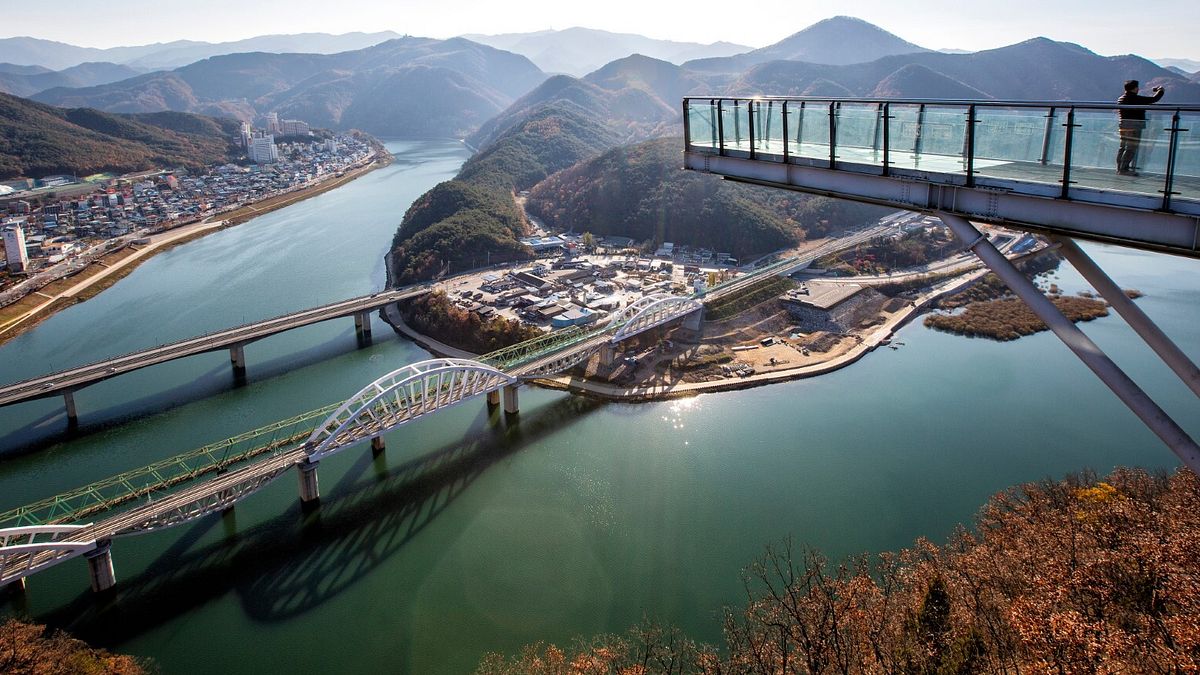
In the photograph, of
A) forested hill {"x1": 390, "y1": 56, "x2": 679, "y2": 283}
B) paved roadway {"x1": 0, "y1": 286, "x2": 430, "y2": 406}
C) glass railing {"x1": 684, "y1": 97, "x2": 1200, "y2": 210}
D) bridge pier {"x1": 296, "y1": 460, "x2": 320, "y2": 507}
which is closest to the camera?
glass railing {"x1": 684, "y1": 97, "x2": 1200, "y2": 210}

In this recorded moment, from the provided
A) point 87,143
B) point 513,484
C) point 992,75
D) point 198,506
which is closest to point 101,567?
point 198,506

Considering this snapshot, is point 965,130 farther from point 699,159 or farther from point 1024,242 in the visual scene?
point 1024,242

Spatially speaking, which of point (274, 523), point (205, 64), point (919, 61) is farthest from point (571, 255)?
point (205, 64)

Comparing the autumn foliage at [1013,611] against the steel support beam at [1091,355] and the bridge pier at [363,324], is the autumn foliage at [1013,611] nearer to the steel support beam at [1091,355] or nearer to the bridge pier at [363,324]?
the steel support beam at [1091,355]

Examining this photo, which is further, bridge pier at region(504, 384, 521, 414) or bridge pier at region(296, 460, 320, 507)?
bridge pier at region(504, 384, 521, 414)

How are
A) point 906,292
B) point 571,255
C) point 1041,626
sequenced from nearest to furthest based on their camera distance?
point 1041,626
point 906,292
point 571,255

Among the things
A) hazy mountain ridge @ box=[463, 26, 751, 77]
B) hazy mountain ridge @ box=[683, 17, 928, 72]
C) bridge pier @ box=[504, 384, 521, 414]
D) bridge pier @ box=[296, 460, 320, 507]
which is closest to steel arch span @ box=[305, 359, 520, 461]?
bridge pier @ box=[296, 460, 320, 507]

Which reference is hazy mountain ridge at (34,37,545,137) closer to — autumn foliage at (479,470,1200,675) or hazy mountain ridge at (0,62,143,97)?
hazy mountain ridge at (0,62,143,97)
